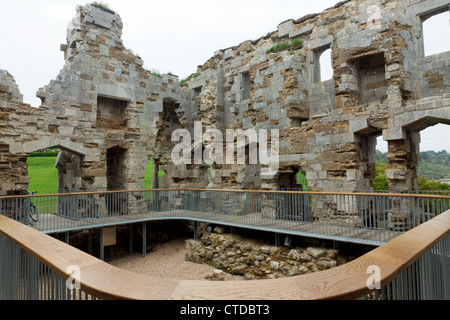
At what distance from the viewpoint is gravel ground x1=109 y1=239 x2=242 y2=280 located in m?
8.58

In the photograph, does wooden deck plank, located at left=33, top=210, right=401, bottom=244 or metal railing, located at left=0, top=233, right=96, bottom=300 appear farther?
wooden deck plank, located at left=33, top=210, right=401, bottom=244

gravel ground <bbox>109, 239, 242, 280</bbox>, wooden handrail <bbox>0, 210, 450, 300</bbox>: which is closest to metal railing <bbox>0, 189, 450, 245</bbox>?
gravel ground <bbox>109, 239, 242, 280</bbox>

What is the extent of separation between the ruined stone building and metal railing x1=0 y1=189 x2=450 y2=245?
1.15 metres

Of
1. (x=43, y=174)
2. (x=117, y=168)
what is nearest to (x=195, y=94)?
(x=117, y=168)

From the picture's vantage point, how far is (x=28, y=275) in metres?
2.18

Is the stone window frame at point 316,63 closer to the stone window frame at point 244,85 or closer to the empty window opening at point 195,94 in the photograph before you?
the stone window frame at point 244,85

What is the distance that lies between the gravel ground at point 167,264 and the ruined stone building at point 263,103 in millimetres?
3390

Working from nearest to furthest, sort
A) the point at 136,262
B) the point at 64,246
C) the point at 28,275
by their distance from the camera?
the point at 64,246
the point at 28,275
the point at 136,262

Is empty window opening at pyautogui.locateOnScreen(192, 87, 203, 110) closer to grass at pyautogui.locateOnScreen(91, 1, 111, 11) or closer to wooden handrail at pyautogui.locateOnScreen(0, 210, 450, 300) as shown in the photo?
grass at pyautogui.locateOnScreen(91, 1, 111, 11)

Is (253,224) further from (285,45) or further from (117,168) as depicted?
(117,168)

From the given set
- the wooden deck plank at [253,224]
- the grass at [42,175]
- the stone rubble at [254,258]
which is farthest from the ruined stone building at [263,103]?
the grass at [42,175]

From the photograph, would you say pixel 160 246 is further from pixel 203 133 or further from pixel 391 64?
pixel 391 64

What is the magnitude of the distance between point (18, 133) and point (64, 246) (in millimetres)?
10475

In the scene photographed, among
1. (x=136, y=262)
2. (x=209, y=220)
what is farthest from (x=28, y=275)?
(x=136, y=262)
